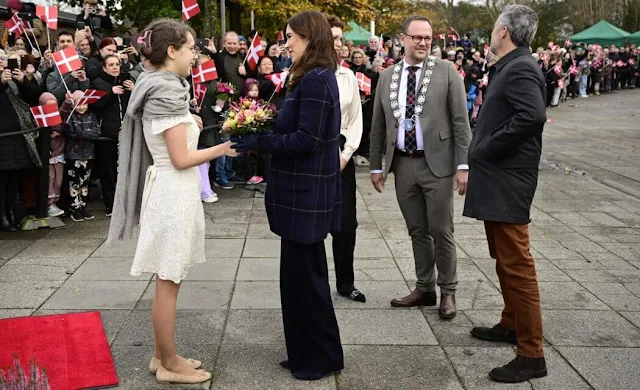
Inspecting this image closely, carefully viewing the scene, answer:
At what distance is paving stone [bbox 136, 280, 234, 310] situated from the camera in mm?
5070

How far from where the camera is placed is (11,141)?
7.23 meters

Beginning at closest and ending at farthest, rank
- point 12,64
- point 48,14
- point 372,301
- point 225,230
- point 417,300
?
point 417,300
point 372,301
point 12,64
point 225,230
point 48,14

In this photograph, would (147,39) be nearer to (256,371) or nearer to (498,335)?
(256,371)

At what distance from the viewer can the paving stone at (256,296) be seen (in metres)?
5.11

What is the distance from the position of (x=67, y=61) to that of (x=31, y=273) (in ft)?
8.42

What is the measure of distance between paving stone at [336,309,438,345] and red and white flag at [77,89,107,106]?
13.9ft

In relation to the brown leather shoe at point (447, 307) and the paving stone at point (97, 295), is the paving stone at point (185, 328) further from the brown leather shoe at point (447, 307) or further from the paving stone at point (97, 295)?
the brown leather shoe at point (447, 307)

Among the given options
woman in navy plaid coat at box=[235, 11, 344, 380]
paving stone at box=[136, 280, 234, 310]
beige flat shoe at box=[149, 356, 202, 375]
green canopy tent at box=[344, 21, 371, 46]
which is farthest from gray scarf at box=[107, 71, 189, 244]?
green canopy tent at box=[344, 21, 371, 46]

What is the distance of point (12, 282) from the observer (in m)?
5.62

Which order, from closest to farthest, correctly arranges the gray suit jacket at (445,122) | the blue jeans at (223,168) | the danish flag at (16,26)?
the gray suit jacket at (445,122) → the danish flag at (16,26) → the blue jeans at (223,168)

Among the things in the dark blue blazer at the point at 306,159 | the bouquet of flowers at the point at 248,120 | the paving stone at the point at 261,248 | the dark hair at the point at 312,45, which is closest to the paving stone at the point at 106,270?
the paving stone at the point at 261,248

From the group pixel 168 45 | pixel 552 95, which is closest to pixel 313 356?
pixel 168 45

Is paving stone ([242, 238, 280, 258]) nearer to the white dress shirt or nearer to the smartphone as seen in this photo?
the white dress shirt

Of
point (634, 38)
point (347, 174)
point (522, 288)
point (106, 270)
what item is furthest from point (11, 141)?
point (634, 38)
